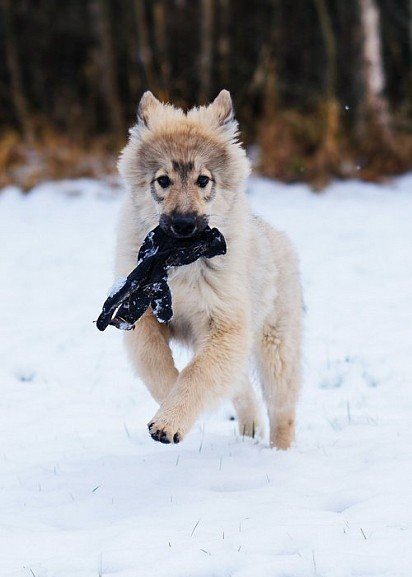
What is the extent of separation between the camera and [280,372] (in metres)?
5.53

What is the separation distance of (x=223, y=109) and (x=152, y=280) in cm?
121

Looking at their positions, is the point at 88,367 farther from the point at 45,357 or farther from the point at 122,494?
the point at 122,494

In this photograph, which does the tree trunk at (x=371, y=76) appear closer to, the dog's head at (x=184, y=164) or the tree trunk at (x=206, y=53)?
the tree trunk at (x=206, y=53)

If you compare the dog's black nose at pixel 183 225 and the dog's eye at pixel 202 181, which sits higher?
Result: the dog's eye at pixel 202 181

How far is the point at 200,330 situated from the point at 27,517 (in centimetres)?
140

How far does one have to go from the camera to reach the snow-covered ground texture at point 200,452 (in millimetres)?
3414

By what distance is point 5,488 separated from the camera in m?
4.34

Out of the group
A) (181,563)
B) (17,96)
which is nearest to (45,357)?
(181,563)

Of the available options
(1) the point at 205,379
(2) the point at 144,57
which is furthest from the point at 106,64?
(1) the point at 205,379

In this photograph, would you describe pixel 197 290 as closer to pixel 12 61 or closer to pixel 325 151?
pixel 325 151

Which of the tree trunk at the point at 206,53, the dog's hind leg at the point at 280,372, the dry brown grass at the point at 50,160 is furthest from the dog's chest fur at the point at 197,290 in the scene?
the tree trunk at the point at 206,53

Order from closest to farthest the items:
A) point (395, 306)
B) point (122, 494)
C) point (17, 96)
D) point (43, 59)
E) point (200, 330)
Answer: point (122, 494)
point (200, 330)
point (395, 306)
point (17, 96)
point (43, 59)

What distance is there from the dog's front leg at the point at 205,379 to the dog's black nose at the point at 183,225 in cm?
59

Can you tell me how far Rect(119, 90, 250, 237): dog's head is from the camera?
4.48 m
